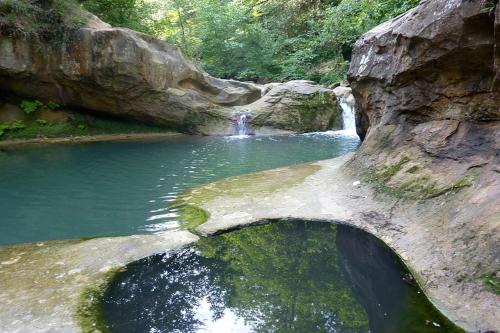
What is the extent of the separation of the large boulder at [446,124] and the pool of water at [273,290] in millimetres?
570

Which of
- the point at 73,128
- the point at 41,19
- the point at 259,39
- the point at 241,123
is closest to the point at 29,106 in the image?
the point at 73,128

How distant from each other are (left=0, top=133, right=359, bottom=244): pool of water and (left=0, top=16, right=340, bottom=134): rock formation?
1.07 metres

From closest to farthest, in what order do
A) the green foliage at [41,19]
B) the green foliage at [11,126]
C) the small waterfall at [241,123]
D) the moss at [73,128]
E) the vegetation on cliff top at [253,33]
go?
→ the green foliage at [41,19] → the green foliage at [11,126] → the moss at [73,128] → the small waterfall at [241,123] → the vegetation on cliff top at [253,33]

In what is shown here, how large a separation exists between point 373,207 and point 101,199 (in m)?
4.15

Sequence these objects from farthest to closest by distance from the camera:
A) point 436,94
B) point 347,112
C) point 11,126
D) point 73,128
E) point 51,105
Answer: point 347,112 → point 73,128 → point 51,105 → point 11,126 → point 436,94

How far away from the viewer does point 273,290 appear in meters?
3.38

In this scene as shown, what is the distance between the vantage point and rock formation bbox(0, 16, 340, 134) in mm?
11117

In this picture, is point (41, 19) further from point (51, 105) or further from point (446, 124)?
point (446, 124)

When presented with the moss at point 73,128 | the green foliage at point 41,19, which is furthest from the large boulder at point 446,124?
the moss at point 73,128

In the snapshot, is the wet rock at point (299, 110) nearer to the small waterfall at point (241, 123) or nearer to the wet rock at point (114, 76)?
the small waterfall at point (241, 123)

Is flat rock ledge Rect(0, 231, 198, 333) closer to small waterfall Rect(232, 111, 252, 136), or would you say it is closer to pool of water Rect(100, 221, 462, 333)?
pool of water Rect(100, 221, 462, 333)

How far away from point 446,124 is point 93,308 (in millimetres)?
4511

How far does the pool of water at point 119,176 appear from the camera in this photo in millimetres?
5191

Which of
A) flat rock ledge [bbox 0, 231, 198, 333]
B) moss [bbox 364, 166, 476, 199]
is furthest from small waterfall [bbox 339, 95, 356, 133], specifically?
flat rock ledge [bbox 0, 231, 198, 333]
